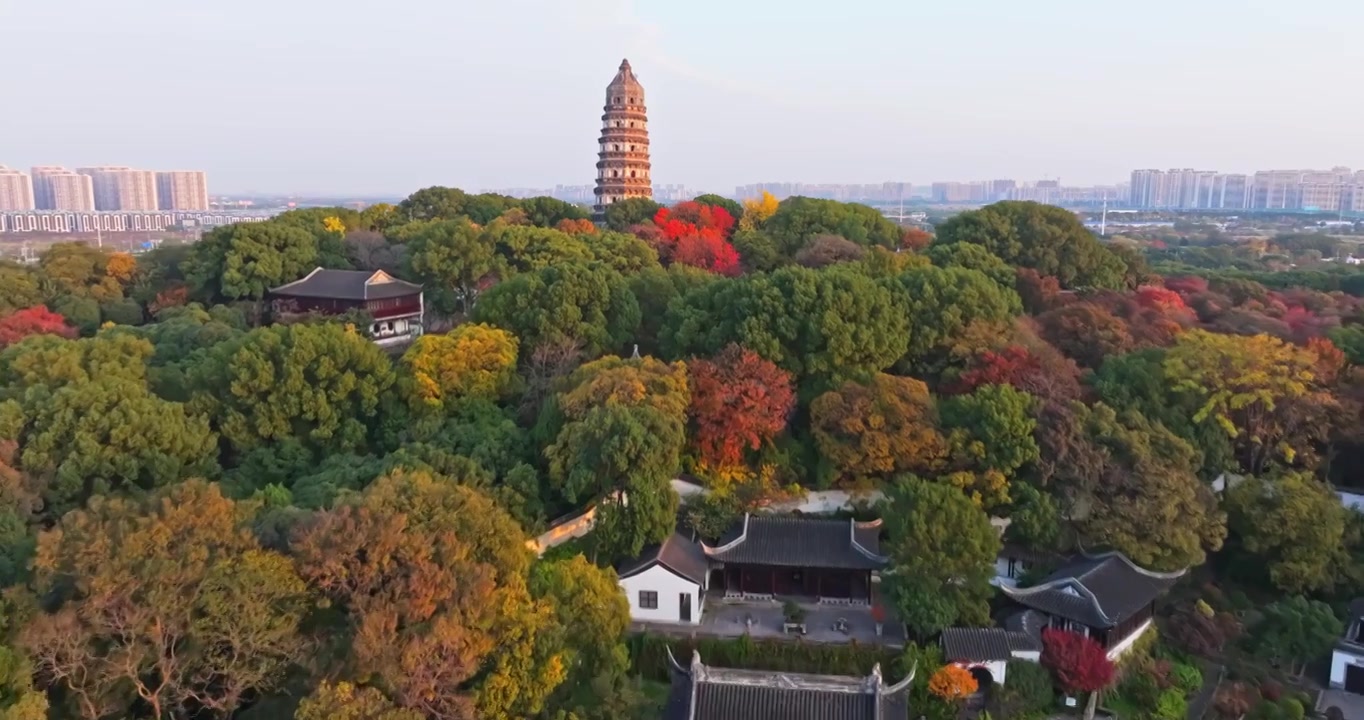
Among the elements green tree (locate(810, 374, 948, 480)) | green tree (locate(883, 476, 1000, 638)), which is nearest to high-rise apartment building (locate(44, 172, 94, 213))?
green tree (locate(810, 374, 948, 480))

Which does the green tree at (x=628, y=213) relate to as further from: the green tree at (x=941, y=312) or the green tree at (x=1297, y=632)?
the green tree at (x=1297, y=632)

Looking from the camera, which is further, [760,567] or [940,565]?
[760,567]

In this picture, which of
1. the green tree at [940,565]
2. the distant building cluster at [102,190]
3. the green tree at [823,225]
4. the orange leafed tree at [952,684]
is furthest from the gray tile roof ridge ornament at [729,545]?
the distant building cluster at [102,190]

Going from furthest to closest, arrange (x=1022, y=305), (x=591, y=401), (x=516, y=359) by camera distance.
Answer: (x=1022, y=305)
(x=516, y=359)
(x=591, y=401)

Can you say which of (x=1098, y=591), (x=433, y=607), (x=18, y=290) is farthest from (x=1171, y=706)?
(x=18, y=290)

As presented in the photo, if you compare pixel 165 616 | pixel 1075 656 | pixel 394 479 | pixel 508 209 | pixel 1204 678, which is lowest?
pixel 1204 678

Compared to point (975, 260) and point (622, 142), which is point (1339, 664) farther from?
point (622, 142)

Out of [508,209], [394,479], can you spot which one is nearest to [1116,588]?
[394,479]

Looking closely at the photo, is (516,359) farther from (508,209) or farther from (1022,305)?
(508,209)
